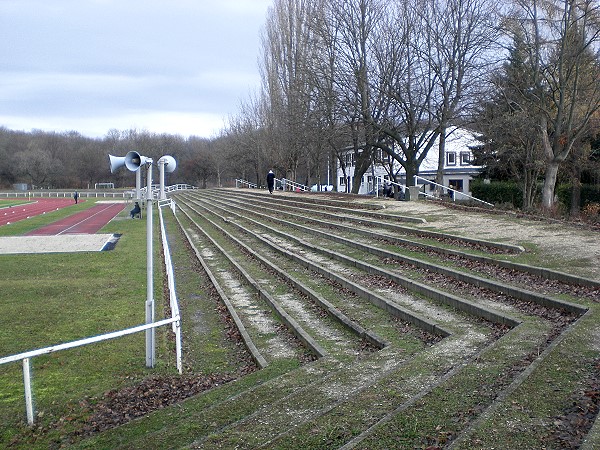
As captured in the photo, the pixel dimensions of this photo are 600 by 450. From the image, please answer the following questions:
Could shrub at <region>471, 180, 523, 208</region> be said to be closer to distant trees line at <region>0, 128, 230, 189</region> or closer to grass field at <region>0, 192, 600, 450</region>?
grass field at <region>0, 192, 600, 450</region>

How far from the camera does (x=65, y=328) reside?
1159 cm

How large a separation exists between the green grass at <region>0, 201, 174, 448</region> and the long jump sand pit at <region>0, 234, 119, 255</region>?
2.62 meters

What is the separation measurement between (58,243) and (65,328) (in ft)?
60.3

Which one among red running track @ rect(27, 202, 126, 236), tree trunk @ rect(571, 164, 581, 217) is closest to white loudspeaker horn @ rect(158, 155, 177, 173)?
red running track @ rect(27, 202, 126, 236)

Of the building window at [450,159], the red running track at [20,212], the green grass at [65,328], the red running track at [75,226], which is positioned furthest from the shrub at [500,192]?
the red running track at [20,212]

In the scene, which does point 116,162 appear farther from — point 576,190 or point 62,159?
point 62,159

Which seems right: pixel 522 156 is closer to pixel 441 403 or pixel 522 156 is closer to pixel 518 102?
pixel 518 102

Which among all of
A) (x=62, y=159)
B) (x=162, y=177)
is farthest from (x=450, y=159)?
(x=62, y=159)

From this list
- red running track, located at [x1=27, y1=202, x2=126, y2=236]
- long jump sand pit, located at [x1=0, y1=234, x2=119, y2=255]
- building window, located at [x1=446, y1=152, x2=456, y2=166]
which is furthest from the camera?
building window, located at [x1=446, y1=152, x2=456, y2=166]

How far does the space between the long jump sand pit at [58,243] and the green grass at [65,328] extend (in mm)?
2622

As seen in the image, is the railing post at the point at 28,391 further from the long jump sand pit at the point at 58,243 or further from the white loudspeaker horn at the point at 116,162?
the long jump sand pit at the point at 58,243

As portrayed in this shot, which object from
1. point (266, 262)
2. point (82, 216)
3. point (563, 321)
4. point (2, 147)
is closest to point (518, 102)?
point (266, 262)

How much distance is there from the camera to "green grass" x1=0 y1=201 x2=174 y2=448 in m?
7.31

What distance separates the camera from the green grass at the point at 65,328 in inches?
288
